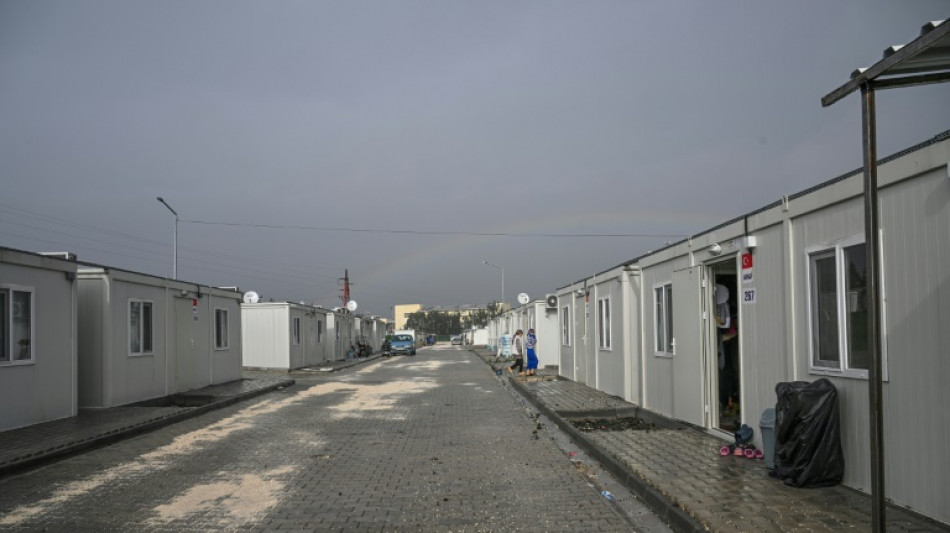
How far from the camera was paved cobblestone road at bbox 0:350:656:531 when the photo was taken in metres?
7.46

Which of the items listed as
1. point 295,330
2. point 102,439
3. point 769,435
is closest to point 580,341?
point 102,439

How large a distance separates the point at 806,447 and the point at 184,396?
17291 mm

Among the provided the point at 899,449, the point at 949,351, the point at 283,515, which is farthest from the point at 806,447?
the point at 283,515

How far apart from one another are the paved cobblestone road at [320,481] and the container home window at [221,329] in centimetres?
909

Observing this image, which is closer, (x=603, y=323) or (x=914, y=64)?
(x=914, y=64)

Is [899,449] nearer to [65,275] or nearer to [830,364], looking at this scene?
[830,364]

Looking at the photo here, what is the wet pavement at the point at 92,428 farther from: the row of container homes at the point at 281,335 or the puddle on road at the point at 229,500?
the row of container homes at the point at 281,335

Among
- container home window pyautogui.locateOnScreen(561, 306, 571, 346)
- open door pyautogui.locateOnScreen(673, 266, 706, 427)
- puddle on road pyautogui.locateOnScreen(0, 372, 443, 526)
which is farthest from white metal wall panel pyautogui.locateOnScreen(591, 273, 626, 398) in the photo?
puddle on road pyautogui.locateOnScreen(0, 372, 443, 526)

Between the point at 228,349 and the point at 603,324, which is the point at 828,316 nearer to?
the point at 603,324

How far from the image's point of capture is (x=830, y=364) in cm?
809

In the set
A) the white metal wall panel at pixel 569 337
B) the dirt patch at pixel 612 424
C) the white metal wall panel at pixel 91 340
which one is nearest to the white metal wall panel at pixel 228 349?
the white metal wall panel at pixel 91 340

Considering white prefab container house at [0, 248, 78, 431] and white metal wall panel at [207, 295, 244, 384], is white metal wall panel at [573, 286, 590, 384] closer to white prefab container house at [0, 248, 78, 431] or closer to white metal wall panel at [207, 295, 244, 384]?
white metal wall panel at [207, 295, 244, 384]

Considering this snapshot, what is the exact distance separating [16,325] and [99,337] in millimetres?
3223

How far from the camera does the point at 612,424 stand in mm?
14312
